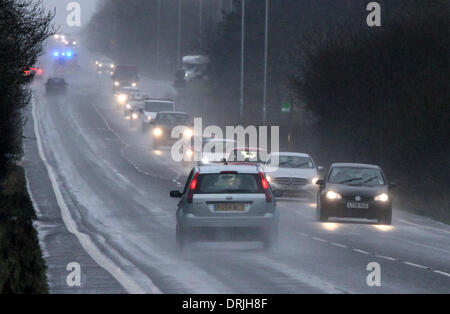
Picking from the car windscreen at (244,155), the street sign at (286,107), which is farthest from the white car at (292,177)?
the street sign at (286,107)

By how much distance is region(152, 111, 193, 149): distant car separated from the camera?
212 feet

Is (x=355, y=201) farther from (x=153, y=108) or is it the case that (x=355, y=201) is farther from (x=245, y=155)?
(x=153, y=108)

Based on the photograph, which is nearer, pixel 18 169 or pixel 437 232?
pixel 437 232

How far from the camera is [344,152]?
51406 millimetres

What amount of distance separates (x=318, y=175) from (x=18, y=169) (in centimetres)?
1337

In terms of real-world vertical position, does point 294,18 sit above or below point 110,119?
above

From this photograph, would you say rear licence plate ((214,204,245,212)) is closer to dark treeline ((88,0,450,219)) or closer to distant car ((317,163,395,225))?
distant car ((317,163,395,225))

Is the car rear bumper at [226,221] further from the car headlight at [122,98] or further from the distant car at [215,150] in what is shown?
the car headlight at [122,98]

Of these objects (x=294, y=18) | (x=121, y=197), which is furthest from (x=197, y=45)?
(x=121, y=197)

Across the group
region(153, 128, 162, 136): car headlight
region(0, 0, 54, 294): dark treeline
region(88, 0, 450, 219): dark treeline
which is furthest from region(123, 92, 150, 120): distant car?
region(0, 0, 54, 294): dark treeline

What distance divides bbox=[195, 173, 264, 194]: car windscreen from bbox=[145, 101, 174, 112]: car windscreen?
55242mm

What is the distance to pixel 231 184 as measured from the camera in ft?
72.1

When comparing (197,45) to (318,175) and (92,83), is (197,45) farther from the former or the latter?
(318,175)

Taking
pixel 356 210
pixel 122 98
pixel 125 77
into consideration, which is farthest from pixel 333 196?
pixel 125 77
